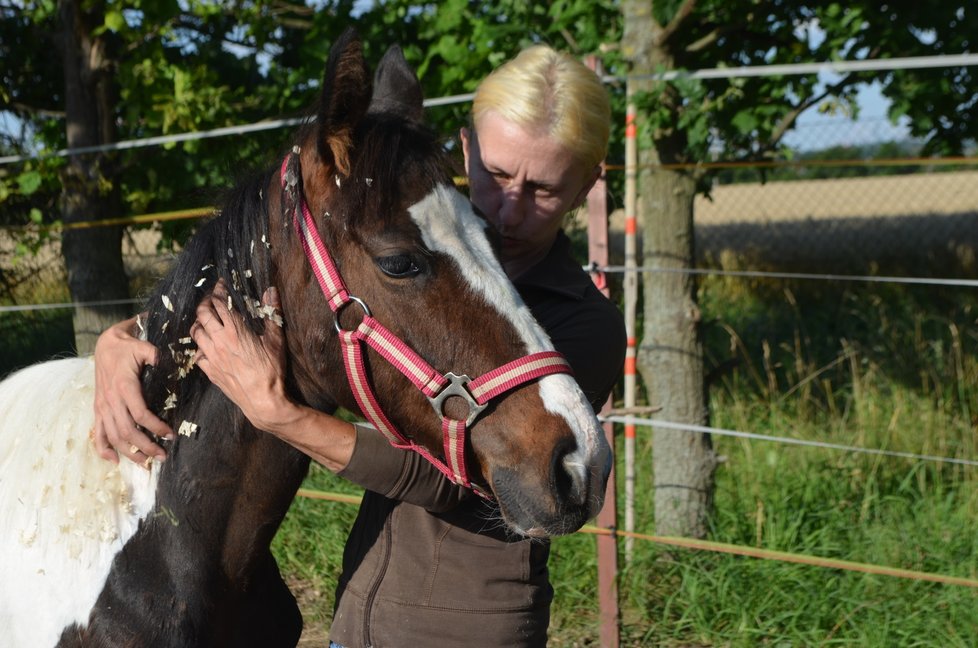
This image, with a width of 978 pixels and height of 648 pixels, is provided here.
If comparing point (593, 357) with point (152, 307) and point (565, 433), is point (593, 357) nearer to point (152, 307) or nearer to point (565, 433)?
point (565, 433)

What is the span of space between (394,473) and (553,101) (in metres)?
0.82

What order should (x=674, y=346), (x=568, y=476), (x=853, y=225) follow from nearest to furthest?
1. (x=568, y=476)
2. (x=674, y=346)
3. (x=853, y=225)

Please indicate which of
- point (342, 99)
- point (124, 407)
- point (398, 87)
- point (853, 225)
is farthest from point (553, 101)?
point (853, 225)

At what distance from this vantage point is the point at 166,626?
1.72 meters

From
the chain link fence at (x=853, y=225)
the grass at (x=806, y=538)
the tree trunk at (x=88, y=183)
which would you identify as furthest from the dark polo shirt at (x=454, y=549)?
the chain link fence at (x=853, y=225)

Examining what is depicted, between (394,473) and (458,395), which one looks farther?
(394,473)

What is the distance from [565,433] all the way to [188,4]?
14.9 feet

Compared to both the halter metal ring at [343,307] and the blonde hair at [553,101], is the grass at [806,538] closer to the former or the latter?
the blonde hair at [553,101]

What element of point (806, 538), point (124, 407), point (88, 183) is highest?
point (88, 183)

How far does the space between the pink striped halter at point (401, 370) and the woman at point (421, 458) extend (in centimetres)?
10

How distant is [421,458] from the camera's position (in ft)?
→ 5.68

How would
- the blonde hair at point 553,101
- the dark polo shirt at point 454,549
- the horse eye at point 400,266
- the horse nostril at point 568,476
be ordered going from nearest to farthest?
the horse nostril at point 568,476 → the horse eye at point 400,266 → the dark polo shirt at point 454,549 → the blonde hair at point 553,101

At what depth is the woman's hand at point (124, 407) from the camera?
68.6 inches

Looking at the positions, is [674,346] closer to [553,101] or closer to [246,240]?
[553,101]
